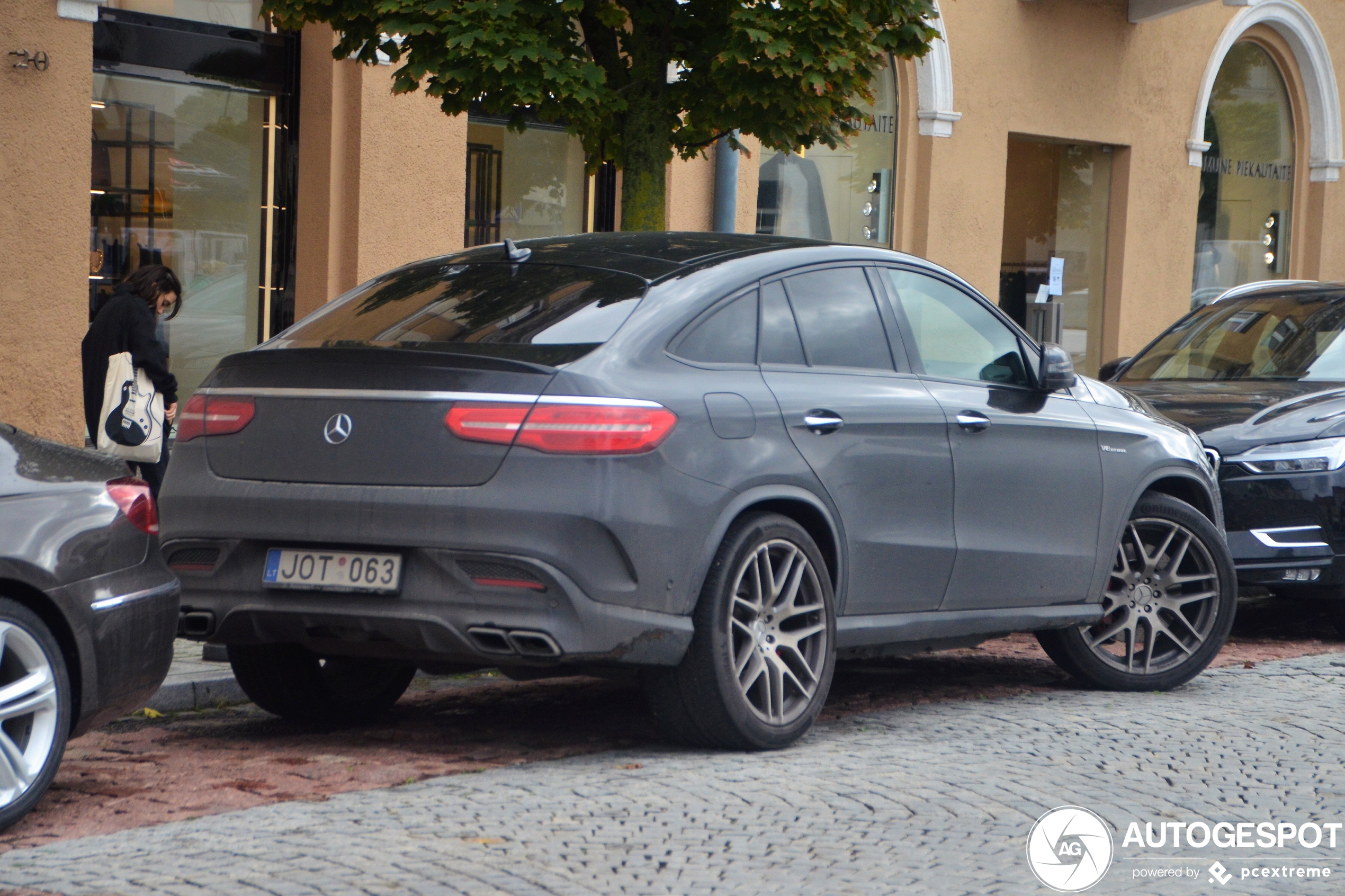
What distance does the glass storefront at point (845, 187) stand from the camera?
17031mm

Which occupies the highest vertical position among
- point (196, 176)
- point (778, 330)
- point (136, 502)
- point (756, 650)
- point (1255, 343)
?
point (196, 176)

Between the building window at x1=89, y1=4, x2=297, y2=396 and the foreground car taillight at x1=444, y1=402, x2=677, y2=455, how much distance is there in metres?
7.70

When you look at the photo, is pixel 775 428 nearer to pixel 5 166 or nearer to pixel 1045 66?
pixel 5 166

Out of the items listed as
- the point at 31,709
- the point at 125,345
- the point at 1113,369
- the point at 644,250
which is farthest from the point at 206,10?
the point at 31,709

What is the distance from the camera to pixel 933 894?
4168 mm

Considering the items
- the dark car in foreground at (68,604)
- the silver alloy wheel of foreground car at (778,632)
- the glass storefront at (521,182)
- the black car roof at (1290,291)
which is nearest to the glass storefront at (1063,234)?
the glass storefront at (521,182)

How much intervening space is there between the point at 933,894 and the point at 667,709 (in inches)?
61.7

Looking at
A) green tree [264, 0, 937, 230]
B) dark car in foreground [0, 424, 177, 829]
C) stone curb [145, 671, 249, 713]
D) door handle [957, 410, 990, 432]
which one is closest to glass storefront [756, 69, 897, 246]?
green tree [264, 0, 937, 230]

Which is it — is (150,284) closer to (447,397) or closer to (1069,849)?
(447,397)

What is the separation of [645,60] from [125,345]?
314cm

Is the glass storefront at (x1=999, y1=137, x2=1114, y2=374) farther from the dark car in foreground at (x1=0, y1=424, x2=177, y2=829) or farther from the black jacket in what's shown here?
the dark car in foreground at (x1=0, y1=424, x2=177, y2=829)

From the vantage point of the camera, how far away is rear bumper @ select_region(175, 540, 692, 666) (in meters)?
5.16

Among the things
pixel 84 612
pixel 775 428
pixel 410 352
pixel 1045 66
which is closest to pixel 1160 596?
pixel 775 428

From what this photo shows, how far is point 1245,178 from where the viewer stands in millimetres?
22422
